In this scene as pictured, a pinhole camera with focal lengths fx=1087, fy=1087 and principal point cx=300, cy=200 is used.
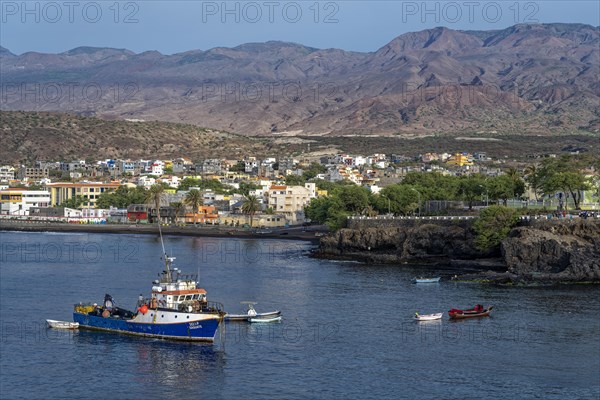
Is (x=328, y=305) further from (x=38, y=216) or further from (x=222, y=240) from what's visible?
(x=38, y=216)

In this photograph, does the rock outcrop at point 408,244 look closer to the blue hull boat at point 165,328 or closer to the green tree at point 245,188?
the blue hull boat at point 165,328

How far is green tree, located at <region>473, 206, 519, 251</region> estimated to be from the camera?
315 ft

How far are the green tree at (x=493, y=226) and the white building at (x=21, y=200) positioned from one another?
101073mm

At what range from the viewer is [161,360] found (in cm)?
5494

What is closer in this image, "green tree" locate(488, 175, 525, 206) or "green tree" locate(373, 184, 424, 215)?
"green tree" locate(488, 175, 525, 206)

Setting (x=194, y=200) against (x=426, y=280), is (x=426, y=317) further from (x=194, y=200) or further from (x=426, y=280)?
(x=194, y=200)

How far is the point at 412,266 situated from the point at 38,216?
303ft

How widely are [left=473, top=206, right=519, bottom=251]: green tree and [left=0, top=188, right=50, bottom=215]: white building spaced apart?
10107cm

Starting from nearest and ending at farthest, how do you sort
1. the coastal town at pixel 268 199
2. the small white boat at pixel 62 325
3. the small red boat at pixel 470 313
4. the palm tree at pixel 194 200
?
the small white boat at pixel 62 325 → the small red boat at pixel 470 313 → the coastal town at pixel 268 199 → the palm tree at pixel 194 200

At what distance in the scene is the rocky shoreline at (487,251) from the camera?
8500 cm

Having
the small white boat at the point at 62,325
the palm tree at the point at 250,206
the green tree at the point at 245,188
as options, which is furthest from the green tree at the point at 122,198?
the small white boat at the point at 62,325

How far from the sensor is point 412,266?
3861 inches

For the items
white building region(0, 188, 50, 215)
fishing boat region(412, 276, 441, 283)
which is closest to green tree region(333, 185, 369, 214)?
fishing boat region(412, 276, 441, 283)

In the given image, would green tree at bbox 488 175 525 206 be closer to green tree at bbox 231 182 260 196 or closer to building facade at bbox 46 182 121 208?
green tree at bbox 231 182 260 196
